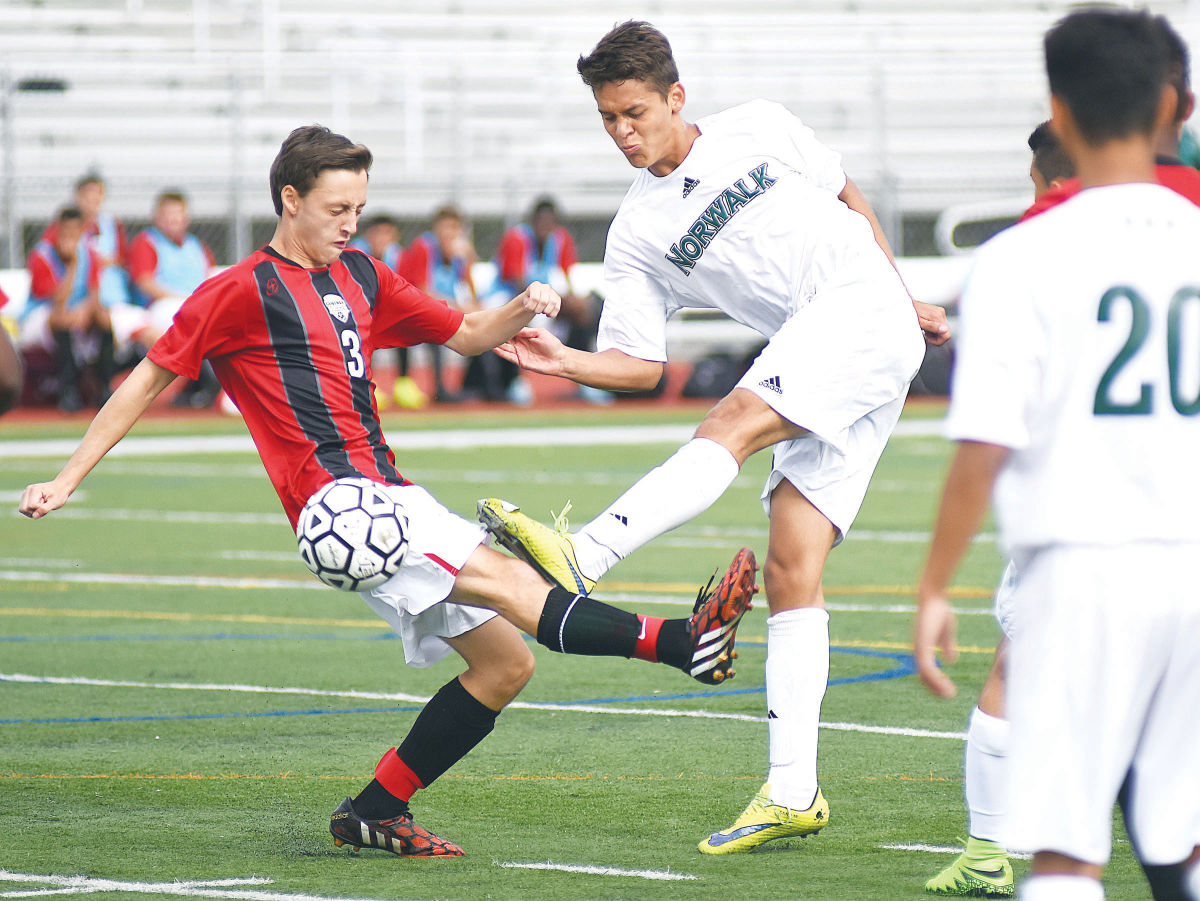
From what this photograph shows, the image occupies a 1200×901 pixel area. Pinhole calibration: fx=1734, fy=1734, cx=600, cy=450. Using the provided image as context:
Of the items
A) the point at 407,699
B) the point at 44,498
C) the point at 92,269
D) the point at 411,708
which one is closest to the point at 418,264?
the point at 92,269

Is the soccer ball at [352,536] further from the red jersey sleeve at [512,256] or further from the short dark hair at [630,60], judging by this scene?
the red jersey sleeve at [512,256]

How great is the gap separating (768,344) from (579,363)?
653mm

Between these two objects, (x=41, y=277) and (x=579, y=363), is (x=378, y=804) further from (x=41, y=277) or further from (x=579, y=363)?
(x=41, y=277)

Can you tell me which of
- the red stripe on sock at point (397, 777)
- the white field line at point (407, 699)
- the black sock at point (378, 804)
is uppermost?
the red stripe on sock at point (397, 777)

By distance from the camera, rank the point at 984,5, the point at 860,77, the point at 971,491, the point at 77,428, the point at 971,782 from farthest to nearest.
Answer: the point at 984,5 < the point at 860,77 < the point at 77,428 < the point at 971,782 < the point at 971,491

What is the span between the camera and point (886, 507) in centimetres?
1270

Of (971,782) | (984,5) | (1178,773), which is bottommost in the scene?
(971,782)

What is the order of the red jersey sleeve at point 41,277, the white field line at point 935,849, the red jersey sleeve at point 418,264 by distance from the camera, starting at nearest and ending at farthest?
the white field line at point 935,849 < the red jersey sleeve at point 41,277 < the red jersey sleeve at point 418,264

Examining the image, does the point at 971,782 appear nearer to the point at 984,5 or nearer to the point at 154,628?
the point at 154,628

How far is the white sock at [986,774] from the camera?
425 cm

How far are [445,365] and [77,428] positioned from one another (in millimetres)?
5811

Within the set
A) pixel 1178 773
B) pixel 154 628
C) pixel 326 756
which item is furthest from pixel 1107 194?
pixel 154 628

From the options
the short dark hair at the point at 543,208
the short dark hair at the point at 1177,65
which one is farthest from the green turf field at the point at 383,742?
the short dark hair at the point at 543,208

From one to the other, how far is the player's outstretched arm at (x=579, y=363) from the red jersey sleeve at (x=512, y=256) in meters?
15.2
